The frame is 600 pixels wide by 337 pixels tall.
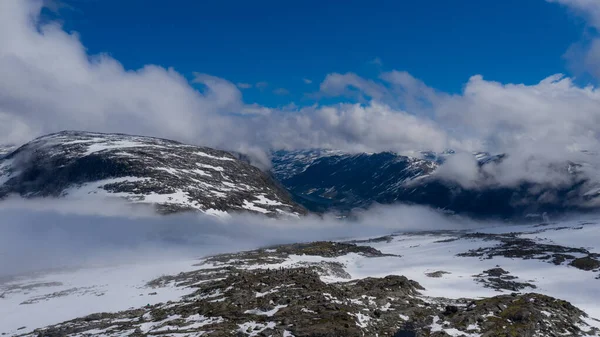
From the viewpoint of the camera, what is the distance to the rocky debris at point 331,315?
42.8 meters

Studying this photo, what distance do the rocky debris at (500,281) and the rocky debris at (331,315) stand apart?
55.2 ft

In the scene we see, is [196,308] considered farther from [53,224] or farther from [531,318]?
[53,224]

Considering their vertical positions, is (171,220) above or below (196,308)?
above

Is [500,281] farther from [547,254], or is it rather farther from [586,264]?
[547,254]

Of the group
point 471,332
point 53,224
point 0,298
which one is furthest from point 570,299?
point 53,224

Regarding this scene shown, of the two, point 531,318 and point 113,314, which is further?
point 113,314

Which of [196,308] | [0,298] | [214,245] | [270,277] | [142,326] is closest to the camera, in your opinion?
[142,326]

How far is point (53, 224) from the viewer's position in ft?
600

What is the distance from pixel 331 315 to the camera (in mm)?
45469

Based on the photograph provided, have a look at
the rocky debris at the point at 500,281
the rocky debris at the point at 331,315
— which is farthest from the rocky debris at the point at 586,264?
the rocky debris at the point at 331,315

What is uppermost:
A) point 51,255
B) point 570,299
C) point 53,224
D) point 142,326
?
point 53,224

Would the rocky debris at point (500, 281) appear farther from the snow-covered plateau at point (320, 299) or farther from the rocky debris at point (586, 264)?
the rocky debris at point (586, 264)

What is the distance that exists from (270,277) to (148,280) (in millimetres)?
32851

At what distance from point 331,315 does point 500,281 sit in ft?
145
